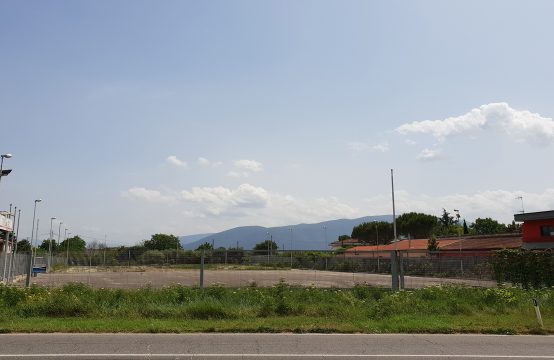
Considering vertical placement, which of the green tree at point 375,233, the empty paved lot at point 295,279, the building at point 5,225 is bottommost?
the empty paved lot at point 295,279

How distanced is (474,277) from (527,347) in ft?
35.4

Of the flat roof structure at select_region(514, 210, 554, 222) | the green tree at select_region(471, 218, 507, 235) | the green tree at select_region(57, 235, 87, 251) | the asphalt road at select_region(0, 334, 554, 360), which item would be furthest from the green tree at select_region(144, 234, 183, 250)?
the asphalt road at select_region(0, 334, 554, 360)

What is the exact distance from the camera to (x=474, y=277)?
66.2 ft

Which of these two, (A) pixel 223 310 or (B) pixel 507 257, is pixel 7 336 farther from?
(B) pixel 507 257

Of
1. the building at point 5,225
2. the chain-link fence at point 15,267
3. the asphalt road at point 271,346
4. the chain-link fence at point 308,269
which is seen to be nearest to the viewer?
the asphalt road at point 271,346

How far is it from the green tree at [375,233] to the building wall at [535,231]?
218ft

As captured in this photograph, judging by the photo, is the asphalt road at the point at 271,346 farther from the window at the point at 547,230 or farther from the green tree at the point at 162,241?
the green tree at the point at 162,241

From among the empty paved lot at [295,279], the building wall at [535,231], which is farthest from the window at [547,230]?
the empty paved lot at [295,279]

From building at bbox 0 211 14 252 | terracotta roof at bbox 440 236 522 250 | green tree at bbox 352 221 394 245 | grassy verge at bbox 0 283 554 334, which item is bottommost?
grassy verge at bbox 0 283 554 334

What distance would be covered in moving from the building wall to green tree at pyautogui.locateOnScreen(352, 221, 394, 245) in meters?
66.6

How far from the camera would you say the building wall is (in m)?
40.2

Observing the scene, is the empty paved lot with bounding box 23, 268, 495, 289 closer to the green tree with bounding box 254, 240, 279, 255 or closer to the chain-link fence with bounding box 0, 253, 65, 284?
the green tree with bounding box 254, 240, 279, 255

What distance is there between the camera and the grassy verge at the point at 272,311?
39.1 ft

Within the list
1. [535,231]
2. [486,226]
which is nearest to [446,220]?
[486,226]
